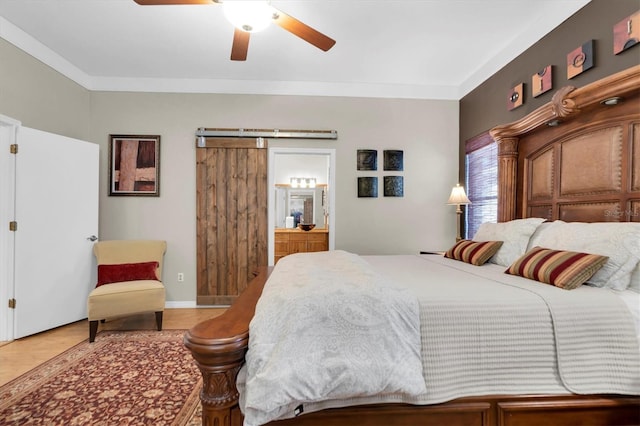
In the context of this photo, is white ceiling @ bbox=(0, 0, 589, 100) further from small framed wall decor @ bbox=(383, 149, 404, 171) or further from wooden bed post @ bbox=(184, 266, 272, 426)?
wooden bed post @ bbox=(184, 266, 272, 426)

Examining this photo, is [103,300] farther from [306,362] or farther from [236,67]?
[236,67]

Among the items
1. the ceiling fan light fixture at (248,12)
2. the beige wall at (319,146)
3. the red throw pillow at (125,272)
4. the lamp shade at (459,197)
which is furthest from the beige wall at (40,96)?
the lamp shade at (459,197)

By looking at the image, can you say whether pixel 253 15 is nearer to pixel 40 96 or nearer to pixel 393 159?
pixel 393 159

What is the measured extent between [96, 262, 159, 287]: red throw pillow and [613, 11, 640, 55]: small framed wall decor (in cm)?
430

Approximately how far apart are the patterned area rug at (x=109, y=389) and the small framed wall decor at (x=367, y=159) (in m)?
2.83

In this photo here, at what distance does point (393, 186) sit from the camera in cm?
391

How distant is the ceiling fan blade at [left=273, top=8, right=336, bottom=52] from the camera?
5.87ft

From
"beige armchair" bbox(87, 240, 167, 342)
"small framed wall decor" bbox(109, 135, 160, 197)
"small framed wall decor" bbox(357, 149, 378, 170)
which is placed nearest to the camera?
"beige armchair" bbox(87, 240, 167, 342)

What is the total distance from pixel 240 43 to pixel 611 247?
2554 mm

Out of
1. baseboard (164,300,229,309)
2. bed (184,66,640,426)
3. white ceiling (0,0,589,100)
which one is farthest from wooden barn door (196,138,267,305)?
bed (184,66,640,426)

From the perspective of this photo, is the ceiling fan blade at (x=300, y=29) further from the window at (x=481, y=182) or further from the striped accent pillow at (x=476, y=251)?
the window at (x=481, y=182)

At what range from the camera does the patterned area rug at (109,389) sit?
1.67 meters

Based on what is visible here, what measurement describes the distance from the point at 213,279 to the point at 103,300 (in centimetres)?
122

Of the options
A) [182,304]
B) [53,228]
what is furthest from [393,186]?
[53,228]
